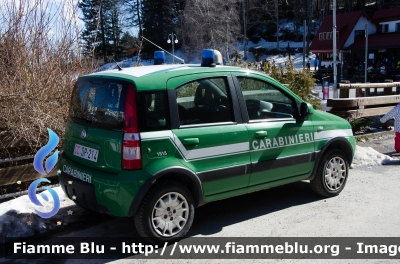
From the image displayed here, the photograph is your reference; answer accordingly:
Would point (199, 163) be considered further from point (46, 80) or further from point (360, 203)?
point (46, 80)

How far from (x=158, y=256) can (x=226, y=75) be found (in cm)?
220

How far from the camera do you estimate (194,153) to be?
4566 millimetres

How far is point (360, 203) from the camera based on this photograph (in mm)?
5848

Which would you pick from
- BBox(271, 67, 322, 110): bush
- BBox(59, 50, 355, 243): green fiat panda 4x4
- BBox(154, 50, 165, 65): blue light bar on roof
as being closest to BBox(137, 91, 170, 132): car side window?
BBox(59, 50, 355, 243): green fiat panda 4x4

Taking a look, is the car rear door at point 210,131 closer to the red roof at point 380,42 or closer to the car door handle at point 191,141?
the car door handle at point 191,141

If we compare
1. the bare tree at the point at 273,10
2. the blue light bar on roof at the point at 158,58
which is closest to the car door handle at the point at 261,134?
the blue light bar on roof at the point at 158,58

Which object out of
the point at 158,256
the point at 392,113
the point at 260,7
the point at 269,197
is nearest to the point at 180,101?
the point at 158,256

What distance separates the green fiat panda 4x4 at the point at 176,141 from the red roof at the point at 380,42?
4149cm

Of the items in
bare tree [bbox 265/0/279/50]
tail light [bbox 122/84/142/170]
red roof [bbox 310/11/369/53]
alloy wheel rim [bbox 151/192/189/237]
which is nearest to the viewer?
tail light [bbox 122/84/142/170]

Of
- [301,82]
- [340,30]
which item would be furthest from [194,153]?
[340,30]

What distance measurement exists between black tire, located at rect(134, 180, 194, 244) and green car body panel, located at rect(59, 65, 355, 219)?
0.14 meters

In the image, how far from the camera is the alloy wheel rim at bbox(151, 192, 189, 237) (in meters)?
4.43

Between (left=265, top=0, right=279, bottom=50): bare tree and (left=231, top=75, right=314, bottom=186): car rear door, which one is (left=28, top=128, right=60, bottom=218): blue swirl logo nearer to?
(left=231, top=75, right=314, bottom=186): car rear door

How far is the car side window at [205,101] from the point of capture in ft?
15.3
